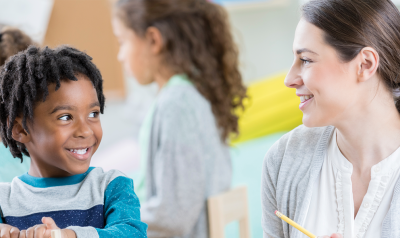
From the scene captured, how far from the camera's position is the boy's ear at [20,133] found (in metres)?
0.62

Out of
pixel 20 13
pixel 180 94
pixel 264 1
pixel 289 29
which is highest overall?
pixel 264 1

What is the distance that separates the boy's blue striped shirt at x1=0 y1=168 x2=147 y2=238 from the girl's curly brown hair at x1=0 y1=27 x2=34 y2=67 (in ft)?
1.24

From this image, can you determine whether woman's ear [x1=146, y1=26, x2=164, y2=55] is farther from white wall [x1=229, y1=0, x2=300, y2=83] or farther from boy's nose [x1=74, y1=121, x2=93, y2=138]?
white wall [x1=229, y1=0, x2=300, y2=83]

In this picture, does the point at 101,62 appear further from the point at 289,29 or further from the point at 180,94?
the point at 289,29

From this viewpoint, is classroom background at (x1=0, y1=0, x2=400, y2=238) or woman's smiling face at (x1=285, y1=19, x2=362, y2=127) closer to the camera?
woman's smiling face at (x1=285, y1=19, x2=362, y2=127)

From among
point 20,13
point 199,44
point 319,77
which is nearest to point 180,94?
point 199,44

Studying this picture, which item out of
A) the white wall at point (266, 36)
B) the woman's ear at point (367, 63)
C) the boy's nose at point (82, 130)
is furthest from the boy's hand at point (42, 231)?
the white wall at point (266, 36)

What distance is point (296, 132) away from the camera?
2.97 feet

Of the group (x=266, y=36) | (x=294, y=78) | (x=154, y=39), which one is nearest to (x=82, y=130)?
(x=294, y=78)

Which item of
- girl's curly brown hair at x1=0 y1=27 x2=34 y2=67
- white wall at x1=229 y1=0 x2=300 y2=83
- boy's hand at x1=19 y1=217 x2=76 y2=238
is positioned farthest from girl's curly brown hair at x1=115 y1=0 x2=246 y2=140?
white wall at x1=229 y1=0 x2=300 y2=83

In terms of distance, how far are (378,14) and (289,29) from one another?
2.38 m

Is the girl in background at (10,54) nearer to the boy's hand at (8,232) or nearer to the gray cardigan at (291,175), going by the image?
the boy's hand at (8,232)

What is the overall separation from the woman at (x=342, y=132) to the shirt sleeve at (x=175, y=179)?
25.2 inches

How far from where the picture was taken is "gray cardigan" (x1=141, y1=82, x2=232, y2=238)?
1.49 metres
